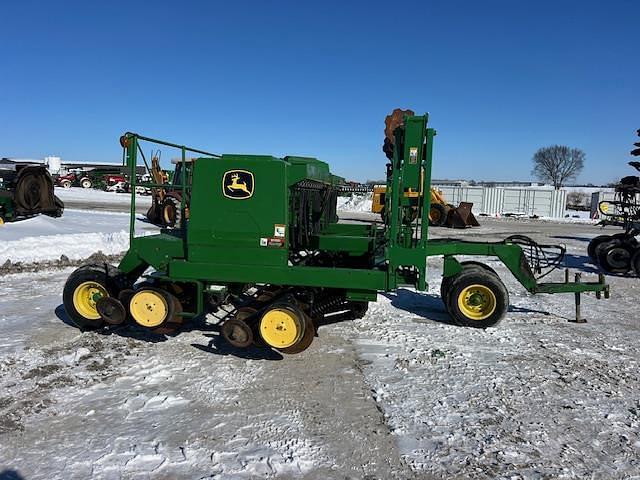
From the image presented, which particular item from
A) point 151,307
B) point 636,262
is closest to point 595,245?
point 636,262

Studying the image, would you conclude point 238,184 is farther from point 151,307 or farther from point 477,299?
point 477,299

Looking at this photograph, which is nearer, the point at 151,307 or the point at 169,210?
the point at 151,307

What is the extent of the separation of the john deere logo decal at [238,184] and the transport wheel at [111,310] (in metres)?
1.78

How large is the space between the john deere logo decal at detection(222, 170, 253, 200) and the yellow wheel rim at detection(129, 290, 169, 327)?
136 centimetres

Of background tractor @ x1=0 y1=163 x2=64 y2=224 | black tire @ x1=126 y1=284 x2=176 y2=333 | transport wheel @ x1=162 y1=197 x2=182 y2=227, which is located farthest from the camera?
transport wheel @ x1=162 y1=197 x2=182 y2=227

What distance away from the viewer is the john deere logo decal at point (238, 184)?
500 cm

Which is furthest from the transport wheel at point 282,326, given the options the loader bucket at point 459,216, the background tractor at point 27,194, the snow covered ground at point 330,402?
the loader bucket at point 459,216

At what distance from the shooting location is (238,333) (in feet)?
16.4

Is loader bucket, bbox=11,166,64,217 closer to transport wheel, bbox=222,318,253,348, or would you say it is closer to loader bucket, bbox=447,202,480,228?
transport wheel, bbox=222,318,253,348

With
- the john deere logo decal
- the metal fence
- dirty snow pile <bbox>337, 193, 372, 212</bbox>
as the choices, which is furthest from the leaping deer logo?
the metal fence

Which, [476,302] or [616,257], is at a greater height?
[616,257]

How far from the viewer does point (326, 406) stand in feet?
13.6

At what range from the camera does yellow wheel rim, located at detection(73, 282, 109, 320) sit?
19.2 ft

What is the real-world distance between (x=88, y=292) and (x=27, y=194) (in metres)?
10.3
